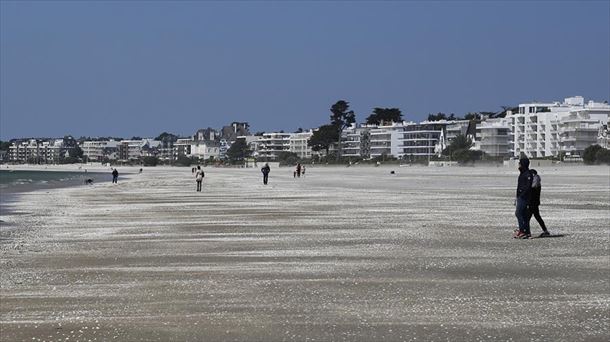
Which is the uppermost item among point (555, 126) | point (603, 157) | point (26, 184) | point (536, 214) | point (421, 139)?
point (555, 126)

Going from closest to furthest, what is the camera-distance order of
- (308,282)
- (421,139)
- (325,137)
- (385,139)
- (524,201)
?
(308,282), (524,201), (325,137), (421,139), (385,139)

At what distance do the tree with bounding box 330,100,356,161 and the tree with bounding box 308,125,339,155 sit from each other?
78 cm

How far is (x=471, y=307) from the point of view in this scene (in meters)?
7.40

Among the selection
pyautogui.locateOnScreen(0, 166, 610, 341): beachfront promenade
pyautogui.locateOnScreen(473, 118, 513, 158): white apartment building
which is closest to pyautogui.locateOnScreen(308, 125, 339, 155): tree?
pyautogui.locateOnScreen(473, 118, 513, 158): white apartment building

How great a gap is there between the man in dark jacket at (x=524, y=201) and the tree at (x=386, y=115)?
603 ft

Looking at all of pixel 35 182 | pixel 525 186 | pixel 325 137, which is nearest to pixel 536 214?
pixel 525 186

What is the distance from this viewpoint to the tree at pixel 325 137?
165750 millimetres

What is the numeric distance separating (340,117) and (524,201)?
150 meters

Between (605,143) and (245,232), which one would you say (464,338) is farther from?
(605,143)

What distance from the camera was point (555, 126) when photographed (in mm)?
134750

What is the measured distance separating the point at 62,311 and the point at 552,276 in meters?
5.10

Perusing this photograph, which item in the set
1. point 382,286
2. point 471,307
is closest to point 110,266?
point 382,286

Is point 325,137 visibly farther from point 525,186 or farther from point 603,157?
point 525,186

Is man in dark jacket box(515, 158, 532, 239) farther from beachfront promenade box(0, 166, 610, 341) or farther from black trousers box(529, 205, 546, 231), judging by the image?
beachfront promenade box(0, 166, 610, 341)
